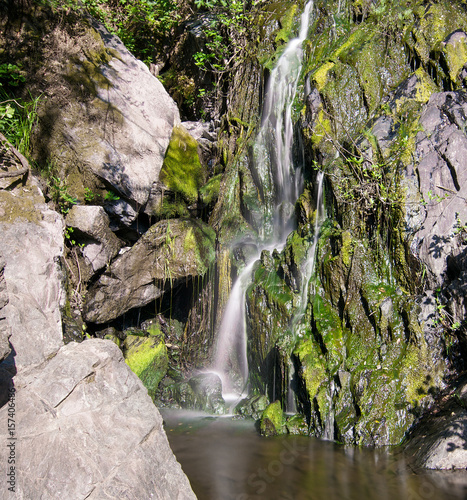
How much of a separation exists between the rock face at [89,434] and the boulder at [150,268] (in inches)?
165

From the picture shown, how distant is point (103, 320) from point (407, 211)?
5.26 meters

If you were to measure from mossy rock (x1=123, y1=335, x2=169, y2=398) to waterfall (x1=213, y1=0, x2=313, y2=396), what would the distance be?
0.98 meters

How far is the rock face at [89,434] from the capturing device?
2.82 m

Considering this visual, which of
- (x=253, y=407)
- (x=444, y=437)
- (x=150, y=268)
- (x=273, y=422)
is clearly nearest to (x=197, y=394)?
(x=253, y=407)

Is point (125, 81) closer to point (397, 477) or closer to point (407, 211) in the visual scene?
point (407, 211)

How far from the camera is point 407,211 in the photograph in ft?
20.2

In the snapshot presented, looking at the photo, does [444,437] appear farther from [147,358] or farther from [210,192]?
[210,192]

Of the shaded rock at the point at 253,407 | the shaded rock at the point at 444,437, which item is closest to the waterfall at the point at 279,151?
the shaded rock at the point at 253,407

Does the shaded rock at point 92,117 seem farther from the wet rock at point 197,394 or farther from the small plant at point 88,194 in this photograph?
the wet rock at point 197,394

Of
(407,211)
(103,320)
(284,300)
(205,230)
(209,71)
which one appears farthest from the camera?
(209,71)

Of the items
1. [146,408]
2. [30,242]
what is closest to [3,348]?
[146,408]

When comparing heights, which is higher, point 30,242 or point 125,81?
point 125,81

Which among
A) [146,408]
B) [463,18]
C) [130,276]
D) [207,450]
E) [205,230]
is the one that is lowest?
[207,450]

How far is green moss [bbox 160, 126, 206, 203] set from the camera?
27.8ft
